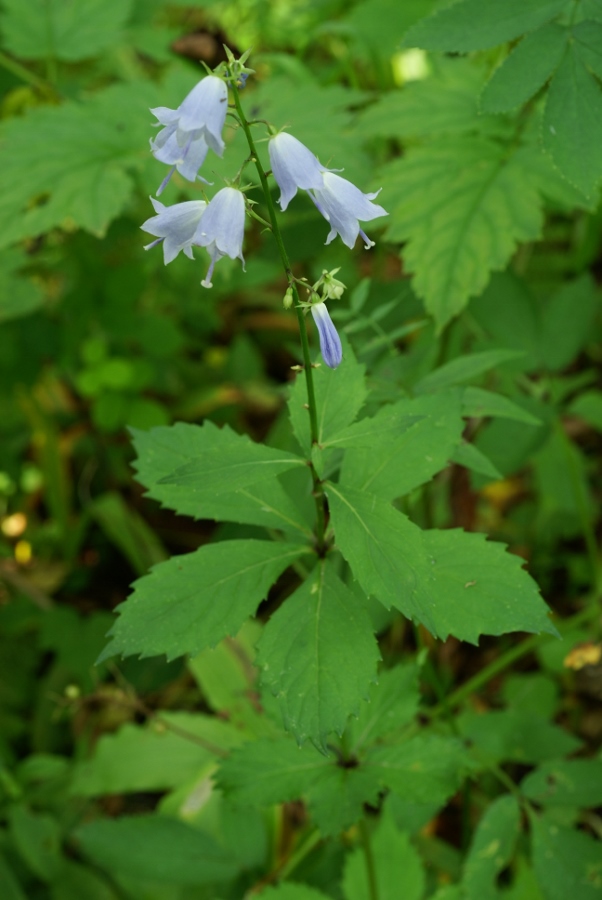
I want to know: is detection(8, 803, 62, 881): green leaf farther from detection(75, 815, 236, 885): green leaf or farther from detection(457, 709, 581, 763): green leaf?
detection(457, 709, 581, 763): green leaf

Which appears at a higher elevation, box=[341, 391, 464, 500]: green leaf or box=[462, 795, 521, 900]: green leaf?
box=[341, 391, 464, 500]: green leaf

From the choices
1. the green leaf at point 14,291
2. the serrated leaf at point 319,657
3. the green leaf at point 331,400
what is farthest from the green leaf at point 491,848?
the green leaf at point 14,291

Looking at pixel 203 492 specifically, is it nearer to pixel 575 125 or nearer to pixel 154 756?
pixel 575 125

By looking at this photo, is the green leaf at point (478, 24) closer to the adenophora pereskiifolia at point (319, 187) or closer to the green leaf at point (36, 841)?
the adenophora pereskiifolia at point (319, 187)

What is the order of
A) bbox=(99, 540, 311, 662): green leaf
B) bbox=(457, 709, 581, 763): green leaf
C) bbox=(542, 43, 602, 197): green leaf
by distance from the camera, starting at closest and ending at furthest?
1. bbox=(99, 540, 311, 662): green leaf
2. bbox=(542, 43, 602, 197): green leaf
3. bbox=(457, 709, 581, 763): green leaf

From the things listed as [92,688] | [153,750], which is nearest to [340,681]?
[153,750]

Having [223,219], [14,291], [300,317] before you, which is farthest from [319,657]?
[14,291]

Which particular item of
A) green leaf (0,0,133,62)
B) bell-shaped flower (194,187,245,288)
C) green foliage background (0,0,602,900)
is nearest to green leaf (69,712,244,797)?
green foliage background (0,0,602,900)

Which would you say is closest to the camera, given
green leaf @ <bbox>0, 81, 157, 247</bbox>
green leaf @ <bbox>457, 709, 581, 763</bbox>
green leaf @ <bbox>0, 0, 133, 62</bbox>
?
green leaf @ <bbox>457, 709, 581, 763</bbox>
